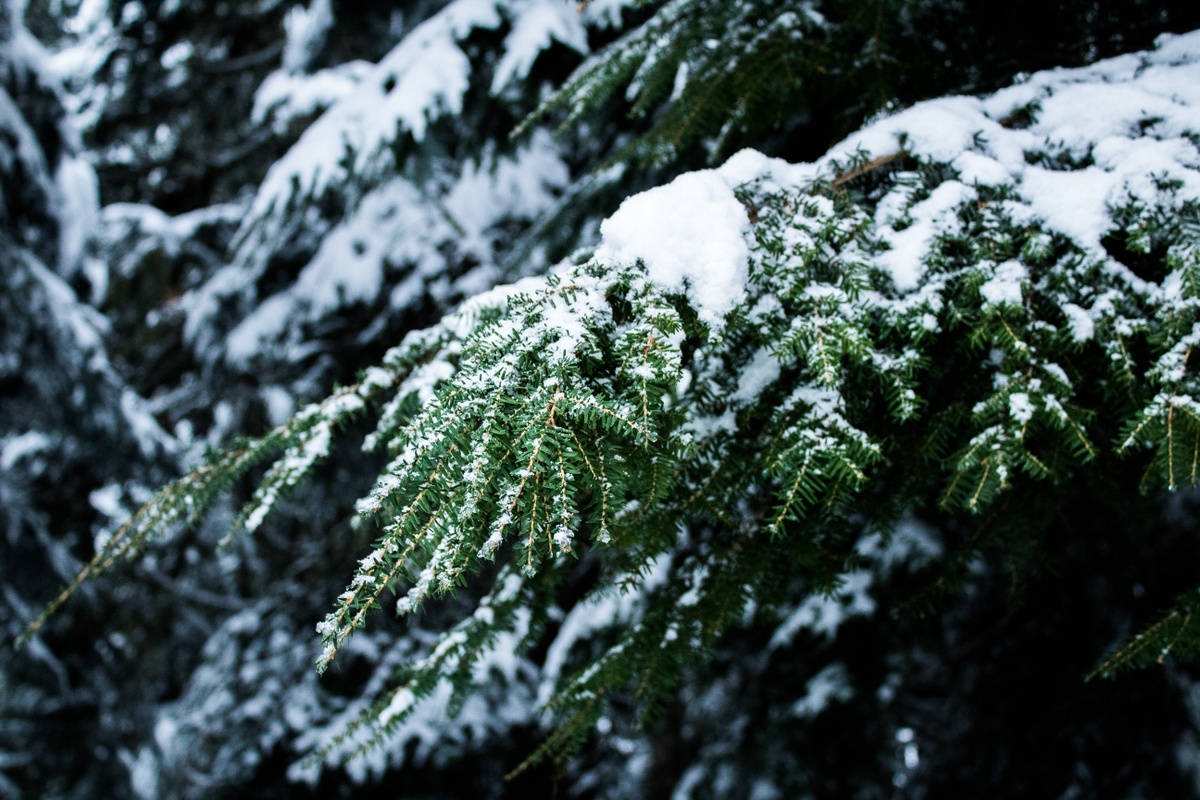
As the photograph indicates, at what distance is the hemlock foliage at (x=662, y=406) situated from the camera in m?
1.13

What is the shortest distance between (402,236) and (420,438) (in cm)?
341

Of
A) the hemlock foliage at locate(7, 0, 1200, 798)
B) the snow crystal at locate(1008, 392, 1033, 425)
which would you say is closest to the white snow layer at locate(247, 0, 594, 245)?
the hemlock foliage at locate(7, 0, 1200, 798)

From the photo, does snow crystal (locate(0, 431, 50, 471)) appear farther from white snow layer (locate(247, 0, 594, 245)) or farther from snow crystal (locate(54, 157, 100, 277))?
white snow layer (locate(247, 0, 594, 245))

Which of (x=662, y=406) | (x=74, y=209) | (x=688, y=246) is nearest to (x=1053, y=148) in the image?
(x=688, y=246)

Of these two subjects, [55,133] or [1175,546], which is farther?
[55,133]

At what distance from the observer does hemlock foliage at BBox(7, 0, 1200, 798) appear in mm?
1134

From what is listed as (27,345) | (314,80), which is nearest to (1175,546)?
(314,80)

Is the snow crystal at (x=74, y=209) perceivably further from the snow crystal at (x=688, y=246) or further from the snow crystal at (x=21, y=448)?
the snow crystal at (x=688, y=246)

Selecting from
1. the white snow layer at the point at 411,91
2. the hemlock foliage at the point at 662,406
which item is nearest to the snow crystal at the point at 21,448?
the hemlock foliage at the point at 662,406

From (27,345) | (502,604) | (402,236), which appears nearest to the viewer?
(502,604)

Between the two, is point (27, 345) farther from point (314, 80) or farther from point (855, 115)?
point (855, 115)

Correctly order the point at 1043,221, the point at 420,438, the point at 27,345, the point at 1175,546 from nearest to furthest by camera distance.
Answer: the point at 420,438
the point at 1043,221
the point at 1175,546
the point at 27,345

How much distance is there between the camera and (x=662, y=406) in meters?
1.02

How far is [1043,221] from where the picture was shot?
1289 millimetres
